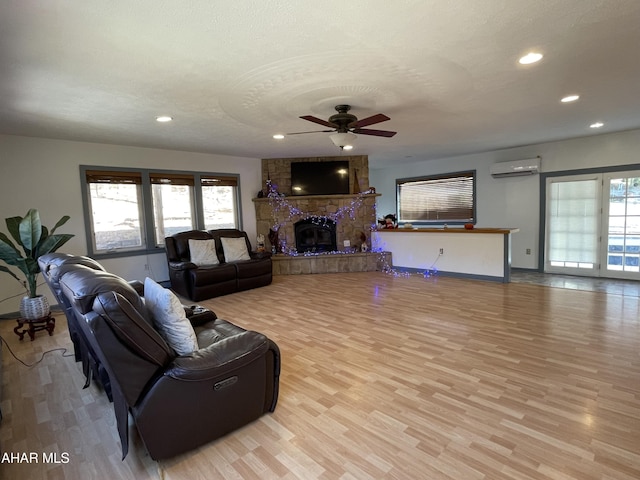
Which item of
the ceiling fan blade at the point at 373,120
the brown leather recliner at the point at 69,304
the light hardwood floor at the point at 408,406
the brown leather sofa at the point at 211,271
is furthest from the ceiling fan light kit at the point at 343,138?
the brown leather sofa at the point at 211,271

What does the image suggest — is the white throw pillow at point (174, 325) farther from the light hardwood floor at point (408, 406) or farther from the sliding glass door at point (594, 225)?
the sliding glass door at point (594, 225)

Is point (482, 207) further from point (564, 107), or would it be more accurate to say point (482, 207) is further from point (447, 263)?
point (564, 107)

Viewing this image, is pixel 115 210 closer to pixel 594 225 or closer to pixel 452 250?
pixel 452 250

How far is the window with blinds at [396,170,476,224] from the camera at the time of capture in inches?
287

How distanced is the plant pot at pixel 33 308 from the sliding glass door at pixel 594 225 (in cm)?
796

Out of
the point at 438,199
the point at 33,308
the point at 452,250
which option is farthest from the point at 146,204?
the point at 438,199

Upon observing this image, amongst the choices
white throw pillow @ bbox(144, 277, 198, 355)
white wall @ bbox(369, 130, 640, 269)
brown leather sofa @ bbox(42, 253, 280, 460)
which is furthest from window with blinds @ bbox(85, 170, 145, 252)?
white wall @ bbox(369, 130, 640, 269)

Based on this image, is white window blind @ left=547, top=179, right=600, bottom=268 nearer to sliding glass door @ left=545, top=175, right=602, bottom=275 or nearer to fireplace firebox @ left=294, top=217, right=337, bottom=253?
sliding glass door @ left=545, top=175, right=602, bottom=275

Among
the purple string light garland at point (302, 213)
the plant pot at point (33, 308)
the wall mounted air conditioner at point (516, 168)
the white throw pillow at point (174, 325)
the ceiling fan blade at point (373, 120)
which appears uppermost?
the ceiling fan blade at point (373, 120)

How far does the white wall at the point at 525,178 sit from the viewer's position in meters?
5.36

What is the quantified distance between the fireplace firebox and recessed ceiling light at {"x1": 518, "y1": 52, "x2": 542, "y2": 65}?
4714mm

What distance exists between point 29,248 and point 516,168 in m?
7.67

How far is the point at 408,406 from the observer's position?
215 centimetres

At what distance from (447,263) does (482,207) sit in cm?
191
